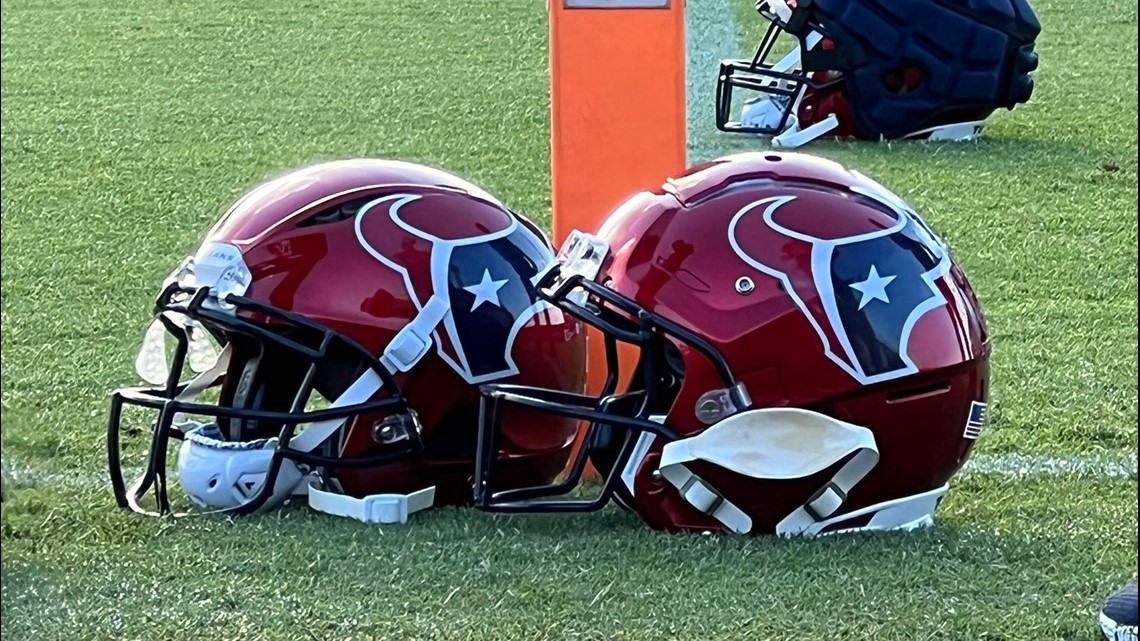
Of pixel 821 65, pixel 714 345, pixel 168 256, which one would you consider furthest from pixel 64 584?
pixel 821 65

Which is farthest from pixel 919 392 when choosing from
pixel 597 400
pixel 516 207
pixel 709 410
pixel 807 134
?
pixel 807 134

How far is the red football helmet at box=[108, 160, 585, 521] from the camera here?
2.17 m

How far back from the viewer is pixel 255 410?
222cm

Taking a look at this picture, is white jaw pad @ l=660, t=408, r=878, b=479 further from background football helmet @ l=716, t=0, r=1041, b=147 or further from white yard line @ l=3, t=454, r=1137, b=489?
background football helmet @ l=716, t=0, r=1041, b=147

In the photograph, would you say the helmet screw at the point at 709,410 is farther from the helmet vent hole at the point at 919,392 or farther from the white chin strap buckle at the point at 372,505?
the white chin strap buckle at the point at 372,505

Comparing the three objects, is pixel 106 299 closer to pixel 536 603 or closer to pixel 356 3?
pixel 536 603

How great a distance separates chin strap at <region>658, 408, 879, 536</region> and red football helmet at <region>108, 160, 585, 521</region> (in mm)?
299

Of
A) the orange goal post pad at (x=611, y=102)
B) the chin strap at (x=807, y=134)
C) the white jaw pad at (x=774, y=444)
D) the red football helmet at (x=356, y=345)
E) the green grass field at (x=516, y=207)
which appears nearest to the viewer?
the green grass field at (x=516, y=207)

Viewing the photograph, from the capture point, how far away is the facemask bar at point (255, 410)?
2.13m

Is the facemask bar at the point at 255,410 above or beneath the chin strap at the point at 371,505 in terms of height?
above

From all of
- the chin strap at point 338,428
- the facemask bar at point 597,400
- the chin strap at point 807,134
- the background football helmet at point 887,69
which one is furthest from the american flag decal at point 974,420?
the chin strap at point 807,134

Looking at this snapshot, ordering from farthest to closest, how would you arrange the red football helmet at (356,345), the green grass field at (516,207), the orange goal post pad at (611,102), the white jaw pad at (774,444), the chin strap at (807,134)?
the chin strap at (807,134), the orange goal post pad at (611,102), the red football helmet at (356,345), the white jaw pad at (774,444), the green grass field at (516,207)

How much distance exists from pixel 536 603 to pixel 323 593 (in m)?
0.27

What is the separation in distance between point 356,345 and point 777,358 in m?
0.57
